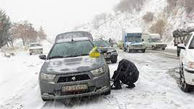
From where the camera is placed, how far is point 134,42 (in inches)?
1151

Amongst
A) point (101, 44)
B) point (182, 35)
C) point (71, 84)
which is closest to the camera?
point (71, 84)

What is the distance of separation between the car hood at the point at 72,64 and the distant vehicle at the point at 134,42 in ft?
69.4

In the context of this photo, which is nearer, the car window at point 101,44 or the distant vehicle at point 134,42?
the car window at point 101,44

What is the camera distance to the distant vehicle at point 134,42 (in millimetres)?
28453

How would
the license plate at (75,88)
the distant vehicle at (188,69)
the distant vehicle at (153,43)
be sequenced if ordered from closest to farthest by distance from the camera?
1. the license plate at (75,88)
2. the distant vehicle at (188,69)
3. the distant vehicle at (153,43)

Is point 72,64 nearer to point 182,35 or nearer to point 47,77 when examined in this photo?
point 47,77

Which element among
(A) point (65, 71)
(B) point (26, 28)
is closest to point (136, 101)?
(A) point (65, 71)

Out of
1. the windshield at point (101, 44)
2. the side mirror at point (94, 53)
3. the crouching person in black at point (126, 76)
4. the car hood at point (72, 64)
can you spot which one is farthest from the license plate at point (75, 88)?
the windshield at point (101, 44)

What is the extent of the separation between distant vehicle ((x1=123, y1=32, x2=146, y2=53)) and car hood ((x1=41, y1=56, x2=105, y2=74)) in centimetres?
2115

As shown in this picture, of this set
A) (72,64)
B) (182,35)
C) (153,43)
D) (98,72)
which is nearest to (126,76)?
(98,72)

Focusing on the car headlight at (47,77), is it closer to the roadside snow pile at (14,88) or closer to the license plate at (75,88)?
the license plate at (75,88)

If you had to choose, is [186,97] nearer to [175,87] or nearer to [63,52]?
[175,87]

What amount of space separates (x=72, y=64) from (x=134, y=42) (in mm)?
22586

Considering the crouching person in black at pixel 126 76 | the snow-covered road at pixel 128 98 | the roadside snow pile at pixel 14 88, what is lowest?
the roadside snow pile at pixel 14 88
